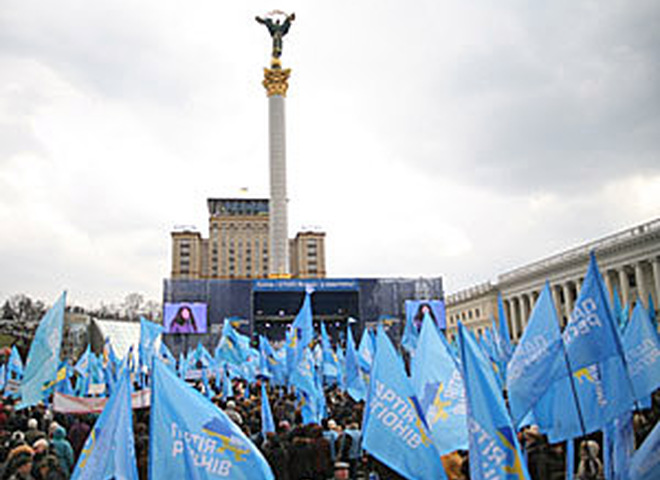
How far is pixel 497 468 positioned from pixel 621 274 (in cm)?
4102

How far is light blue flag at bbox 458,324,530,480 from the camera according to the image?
4.95 m

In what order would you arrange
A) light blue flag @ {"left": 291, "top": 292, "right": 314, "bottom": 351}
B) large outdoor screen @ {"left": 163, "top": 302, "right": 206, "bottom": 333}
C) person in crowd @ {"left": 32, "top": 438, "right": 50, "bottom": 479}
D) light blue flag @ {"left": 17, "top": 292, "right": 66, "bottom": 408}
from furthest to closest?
1. large outdoor screen @ {"left": 163, "top": 302, "right": 206, "bottom": 333}
2. light blue flag @ {"left": 291, "top": 292, "right": 314, "bottom": 351}
3. light blue flag @ {"left": 17, "top": 292, "right": 66, "bottom": 408}
4. person in crowd @ {"left": 32, "top": 438, "right": 50, "bottom": 479}

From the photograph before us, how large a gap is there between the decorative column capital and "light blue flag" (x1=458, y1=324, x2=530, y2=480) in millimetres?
52529

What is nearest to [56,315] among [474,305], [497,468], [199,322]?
[497,468]

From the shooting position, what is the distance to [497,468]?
495cm

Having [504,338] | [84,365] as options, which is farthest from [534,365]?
[84,365]

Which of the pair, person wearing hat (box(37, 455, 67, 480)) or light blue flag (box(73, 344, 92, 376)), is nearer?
person wearing hat (box(37, 455, 67, 480))

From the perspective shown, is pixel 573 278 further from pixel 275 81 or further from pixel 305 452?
pixel 305 452

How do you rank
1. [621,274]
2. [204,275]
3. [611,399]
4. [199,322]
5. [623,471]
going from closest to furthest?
[623,471], [611,399], [621,274], [199,322], [204,275]

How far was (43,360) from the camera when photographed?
9.48m

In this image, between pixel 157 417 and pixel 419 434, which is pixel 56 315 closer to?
pixel 157 417

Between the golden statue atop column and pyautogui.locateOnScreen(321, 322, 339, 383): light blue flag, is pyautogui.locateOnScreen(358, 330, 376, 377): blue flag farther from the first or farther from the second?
the golden statue atop column

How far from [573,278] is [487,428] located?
148 feet

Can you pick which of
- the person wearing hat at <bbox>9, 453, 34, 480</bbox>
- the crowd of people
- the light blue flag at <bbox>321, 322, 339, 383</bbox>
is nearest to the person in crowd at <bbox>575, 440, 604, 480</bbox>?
the crowd of people
